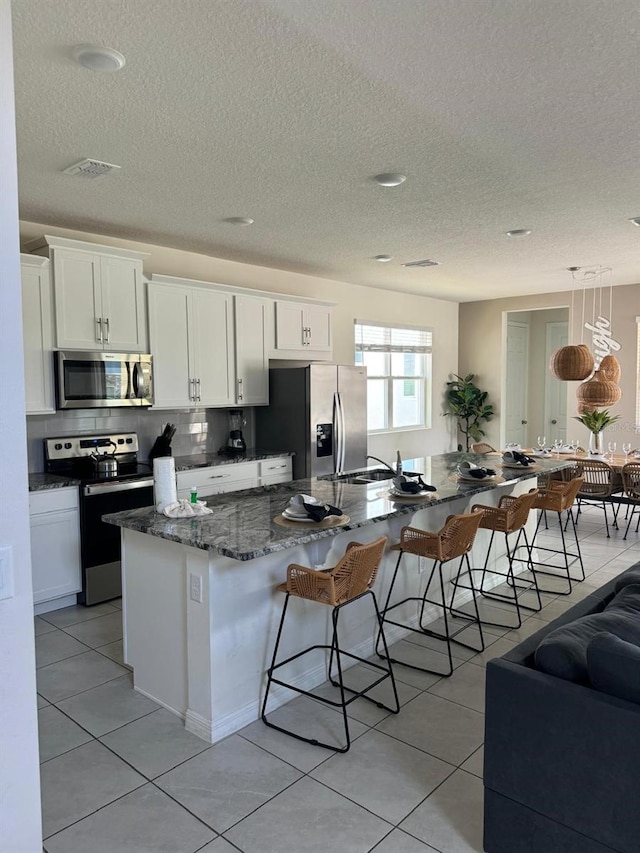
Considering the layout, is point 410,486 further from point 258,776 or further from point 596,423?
point 596,423

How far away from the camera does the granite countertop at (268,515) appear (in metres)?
2.47

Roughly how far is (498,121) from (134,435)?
3548mm

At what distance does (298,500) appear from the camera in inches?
112

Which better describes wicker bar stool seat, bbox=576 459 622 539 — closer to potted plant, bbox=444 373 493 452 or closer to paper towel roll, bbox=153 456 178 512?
potted plant, bbox=444 373 493 452

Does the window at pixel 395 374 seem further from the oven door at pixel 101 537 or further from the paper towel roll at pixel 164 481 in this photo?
the paper towel roll at pixel 164 481

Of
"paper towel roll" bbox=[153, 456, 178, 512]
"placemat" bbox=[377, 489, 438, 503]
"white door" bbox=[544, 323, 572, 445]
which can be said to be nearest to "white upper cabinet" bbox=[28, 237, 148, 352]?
"paper towel roll" bbox=[153, 456, 178, 512]

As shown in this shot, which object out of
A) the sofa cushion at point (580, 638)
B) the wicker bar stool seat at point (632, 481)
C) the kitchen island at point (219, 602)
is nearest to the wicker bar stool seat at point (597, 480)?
the wicker bar stool seat at point (632, 481)

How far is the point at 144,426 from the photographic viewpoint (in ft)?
16.7

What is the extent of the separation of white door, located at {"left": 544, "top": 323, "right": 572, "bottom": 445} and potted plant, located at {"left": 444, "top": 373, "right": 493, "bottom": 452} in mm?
1494

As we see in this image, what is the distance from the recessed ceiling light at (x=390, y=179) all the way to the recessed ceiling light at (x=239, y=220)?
3.75ft

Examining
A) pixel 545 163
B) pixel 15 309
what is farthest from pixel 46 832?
pixel 545 163

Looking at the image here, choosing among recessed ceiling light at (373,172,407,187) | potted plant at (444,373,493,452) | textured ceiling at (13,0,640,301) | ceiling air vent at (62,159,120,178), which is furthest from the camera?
potted plant at (444,373,493,452)

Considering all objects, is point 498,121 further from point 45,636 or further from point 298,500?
point 45,636

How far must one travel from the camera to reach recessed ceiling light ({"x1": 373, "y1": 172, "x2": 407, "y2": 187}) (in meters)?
3.43
